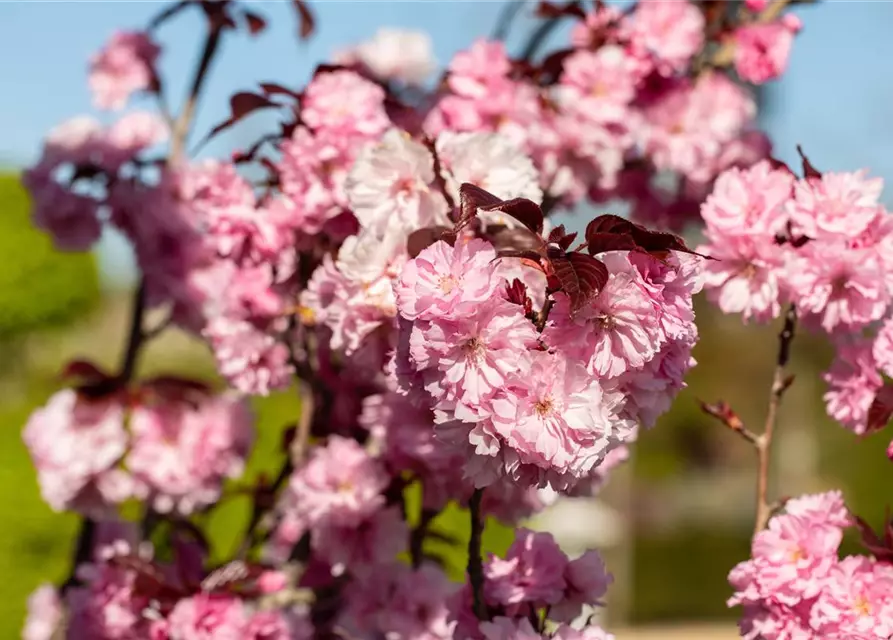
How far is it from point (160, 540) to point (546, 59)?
1.58m

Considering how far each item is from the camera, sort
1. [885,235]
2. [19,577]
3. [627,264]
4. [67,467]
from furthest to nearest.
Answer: [19,577], [67,467], [885,235], [627,264]

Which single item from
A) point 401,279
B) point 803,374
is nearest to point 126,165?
point 401,279

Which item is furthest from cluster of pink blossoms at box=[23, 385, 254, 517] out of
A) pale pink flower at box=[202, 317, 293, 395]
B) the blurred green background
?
the blurred green background

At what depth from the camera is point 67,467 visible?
1.94 metres

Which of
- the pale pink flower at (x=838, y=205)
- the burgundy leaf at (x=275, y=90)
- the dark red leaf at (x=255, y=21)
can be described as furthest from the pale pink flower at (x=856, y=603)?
the dark red leaf at (x=255, y=21)

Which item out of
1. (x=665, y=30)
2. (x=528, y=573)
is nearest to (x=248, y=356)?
(x=528, y=573)

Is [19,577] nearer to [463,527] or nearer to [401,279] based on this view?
[463,527]

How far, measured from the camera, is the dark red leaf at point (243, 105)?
155 cm

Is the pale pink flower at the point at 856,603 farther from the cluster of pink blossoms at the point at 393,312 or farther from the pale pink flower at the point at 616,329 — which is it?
the pale pink flower at the point at 616,329

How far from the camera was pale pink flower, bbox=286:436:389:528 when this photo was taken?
153cm

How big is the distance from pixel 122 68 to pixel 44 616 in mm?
1213

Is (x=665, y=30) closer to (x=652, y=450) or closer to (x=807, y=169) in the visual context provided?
(x=807, y=169)

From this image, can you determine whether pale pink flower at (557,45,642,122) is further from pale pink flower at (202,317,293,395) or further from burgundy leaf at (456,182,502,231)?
burgundy leaf at (456,182,502,231)

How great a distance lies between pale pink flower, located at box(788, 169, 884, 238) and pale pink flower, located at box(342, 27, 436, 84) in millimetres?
1120
